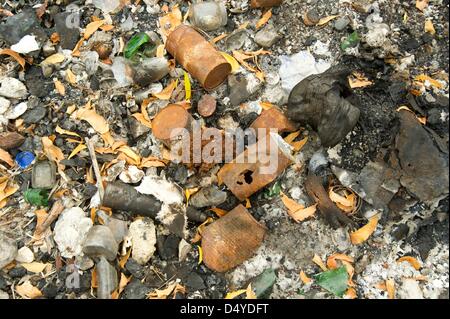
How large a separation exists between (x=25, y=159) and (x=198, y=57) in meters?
1.32

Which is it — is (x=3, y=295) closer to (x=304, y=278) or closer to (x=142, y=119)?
(x=142, y=119)

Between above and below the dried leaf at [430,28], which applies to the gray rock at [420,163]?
below

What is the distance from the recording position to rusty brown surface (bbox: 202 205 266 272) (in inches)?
118

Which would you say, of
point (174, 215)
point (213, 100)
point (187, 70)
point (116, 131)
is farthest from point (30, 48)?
point (174, 215)

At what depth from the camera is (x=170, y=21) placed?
3.68 metres

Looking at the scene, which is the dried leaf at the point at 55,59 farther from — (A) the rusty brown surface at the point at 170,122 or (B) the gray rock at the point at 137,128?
(A) the rusty brown surface at the point at 170,122

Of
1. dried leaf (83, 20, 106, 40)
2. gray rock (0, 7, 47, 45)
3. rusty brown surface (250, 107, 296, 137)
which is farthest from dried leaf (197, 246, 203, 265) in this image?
gray rock (0, 7, 47, 45)

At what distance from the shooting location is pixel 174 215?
121 inches

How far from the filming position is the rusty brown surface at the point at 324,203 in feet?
9.99

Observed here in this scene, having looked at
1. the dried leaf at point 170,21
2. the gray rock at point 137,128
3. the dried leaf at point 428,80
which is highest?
the dried leaf at point 170,21

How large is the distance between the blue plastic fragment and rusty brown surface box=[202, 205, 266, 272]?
4.25 feet

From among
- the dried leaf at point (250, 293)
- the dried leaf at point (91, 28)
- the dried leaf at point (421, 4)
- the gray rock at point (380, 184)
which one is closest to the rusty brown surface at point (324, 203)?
the gray rock at point (380, 184)

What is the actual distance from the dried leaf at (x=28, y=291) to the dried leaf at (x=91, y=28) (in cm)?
175

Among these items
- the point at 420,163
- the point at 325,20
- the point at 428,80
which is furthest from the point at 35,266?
the point at 428,80
